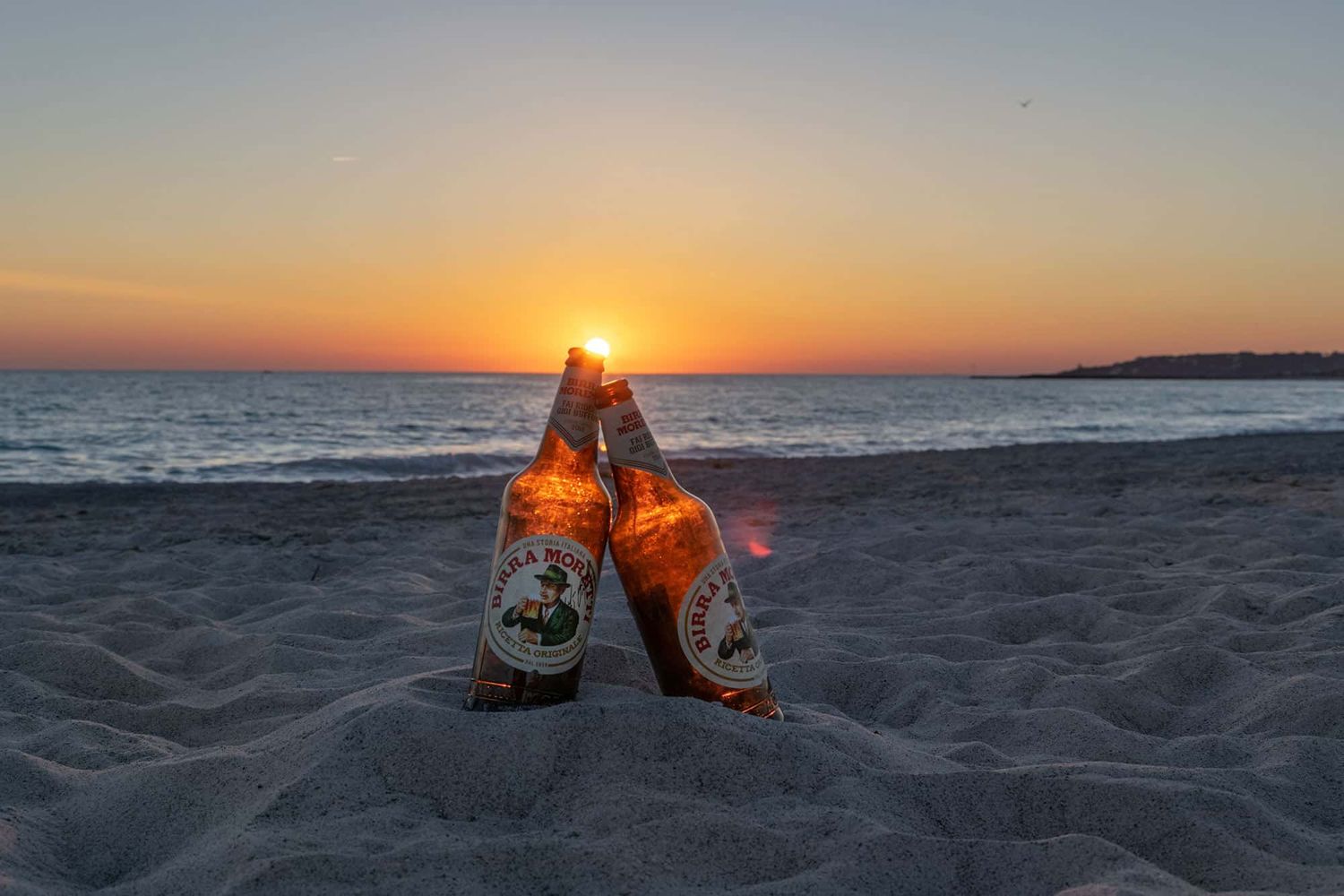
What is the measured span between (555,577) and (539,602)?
59 millimetres

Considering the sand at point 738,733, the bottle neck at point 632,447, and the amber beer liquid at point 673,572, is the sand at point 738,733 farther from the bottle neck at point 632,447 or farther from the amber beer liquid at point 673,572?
the bottle neck at point 632,447

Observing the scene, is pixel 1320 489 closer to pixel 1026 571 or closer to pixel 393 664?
pixel 1026 571

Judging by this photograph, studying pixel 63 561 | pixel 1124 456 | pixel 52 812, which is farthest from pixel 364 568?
pixel 1124 456

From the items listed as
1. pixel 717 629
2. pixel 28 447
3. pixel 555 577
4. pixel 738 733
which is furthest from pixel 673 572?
pixel 28 447

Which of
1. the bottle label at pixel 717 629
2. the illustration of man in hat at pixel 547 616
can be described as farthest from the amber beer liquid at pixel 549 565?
the bottle label at pixel 717 629

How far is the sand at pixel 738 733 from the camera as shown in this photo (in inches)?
62.8

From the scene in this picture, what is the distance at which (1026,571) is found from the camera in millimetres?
4375

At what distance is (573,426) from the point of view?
79.0 inches

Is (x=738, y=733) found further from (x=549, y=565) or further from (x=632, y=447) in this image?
(x=632, y=447)

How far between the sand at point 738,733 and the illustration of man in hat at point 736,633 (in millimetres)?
159

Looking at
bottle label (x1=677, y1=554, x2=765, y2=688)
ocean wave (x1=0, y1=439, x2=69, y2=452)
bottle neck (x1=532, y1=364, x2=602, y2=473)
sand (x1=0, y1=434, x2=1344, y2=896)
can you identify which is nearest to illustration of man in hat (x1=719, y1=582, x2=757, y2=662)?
bottle label (x1=677, y1=554, x2=765, y2=688)

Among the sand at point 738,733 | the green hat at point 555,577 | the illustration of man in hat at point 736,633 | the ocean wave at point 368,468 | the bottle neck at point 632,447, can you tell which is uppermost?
the bottle neck at point 632,447

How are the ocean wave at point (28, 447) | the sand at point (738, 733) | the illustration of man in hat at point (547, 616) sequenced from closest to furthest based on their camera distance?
the sand at point (738, 733), the illustration of man in hat at point (547, 616), the ocean wave at point (28, 447)

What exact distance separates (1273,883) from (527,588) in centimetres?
142
